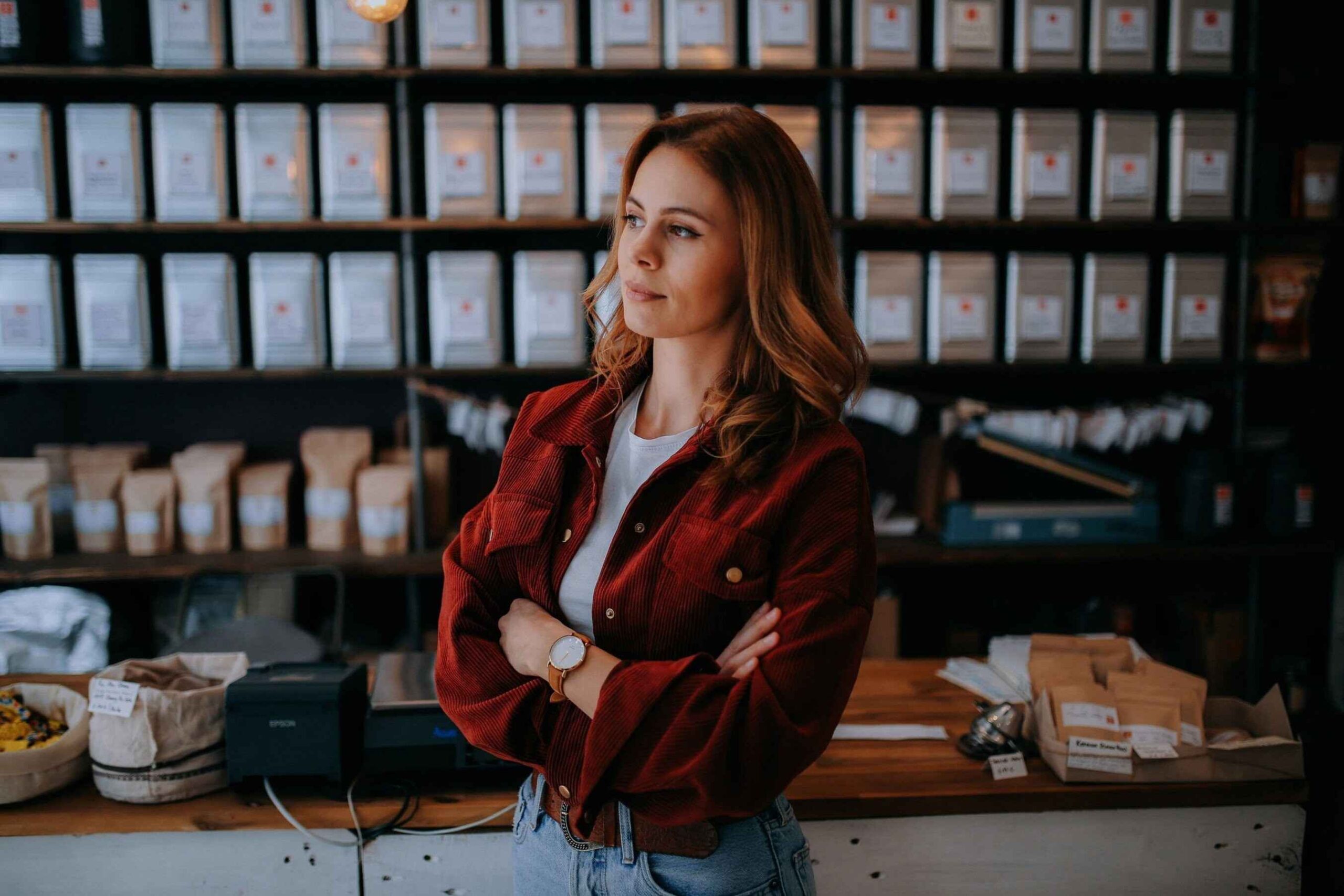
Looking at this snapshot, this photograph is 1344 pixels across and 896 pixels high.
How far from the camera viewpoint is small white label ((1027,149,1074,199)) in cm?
282

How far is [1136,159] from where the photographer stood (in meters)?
2.88

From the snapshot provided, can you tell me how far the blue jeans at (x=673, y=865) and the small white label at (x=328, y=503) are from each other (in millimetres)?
1982

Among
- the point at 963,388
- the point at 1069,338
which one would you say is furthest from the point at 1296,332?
the point at 963,388

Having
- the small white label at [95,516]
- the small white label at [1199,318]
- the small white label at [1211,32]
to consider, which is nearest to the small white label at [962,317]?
the small white label at [1199,318]

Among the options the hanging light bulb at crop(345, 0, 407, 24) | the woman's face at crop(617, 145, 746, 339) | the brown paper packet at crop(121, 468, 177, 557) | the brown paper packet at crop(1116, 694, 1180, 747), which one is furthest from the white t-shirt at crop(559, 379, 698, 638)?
the brown paper packet at crop(121, 468, 177, 557)

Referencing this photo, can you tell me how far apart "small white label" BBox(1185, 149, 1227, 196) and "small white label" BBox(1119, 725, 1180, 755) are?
6.56 feet

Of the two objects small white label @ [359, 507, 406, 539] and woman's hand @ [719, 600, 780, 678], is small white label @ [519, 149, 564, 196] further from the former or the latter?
woman's hand @ [719, 600, 780, 678]

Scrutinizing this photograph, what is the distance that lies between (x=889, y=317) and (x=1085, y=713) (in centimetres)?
156

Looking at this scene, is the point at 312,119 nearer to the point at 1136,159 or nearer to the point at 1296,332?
the point at 1136,159

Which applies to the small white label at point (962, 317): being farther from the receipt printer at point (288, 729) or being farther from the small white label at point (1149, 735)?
the receipt printer at point (288, 729)

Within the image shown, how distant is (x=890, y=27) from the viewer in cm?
280

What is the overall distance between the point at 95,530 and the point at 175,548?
222mm

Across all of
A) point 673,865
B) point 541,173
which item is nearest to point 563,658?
point 673,865

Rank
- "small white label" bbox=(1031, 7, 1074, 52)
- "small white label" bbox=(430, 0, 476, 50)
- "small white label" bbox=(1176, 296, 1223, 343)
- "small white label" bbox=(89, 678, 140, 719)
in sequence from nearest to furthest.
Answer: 1. "small white label" bbox=(89, 678, 140, 719)
2. "small white label" bbox=(430, 0, 476, 50)
3. "small white label" bbox=(1031, 7, 1074, 52)
4. "small white label" bbox=(1176, 296, 1223, 343)
